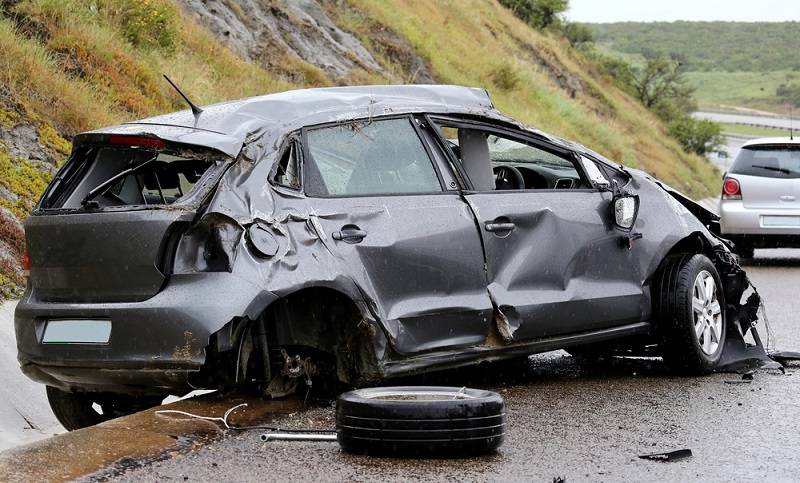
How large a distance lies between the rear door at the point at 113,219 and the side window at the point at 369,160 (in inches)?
23.3

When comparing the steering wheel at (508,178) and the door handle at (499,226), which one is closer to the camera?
the door handle at (499,226)

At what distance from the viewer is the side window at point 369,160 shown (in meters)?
6.89

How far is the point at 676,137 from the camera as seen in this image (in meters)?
60.5

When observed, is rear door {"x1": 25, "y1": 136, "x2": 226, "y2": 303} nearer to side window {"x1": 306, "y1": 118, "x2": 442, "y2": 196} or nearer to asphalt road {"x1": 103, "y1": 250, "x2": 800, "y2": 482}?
side window {"x1": 306, "y1": 118, "x2": 442, "y2": 196}

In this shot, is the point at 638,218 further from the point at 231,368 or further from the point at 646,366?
the point at 231,368

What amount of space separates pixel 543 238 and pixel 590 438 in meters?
1.53

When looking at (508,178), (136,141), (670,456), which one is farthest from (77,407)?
(670,456)

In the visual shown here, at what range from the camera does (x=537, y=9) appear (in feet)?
194

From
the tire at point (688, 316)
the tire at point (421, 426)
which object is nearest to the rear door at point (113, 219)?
the tire at point (421, 426)

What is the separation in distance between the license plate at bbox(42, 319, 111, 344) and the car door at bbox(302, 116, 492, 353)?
117 cm

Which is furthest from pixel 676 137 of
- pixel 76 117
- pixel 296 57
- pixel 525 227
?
pixel 525 227

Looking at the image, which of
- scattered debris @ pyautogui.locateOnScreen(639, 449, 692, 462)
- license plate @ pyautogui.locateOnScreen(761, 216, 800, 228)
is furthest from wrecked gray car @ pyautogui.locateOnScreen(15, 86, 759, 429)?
license plate @ pyautogui.locateOnScreen(761, 216, 800, 228)

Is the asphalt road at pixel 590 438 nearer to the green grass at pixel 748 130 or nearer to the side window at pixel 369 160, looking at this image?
the side window at pixel 369 160

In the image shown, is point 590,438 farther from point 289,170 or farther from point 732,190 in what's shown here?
point 732,190
